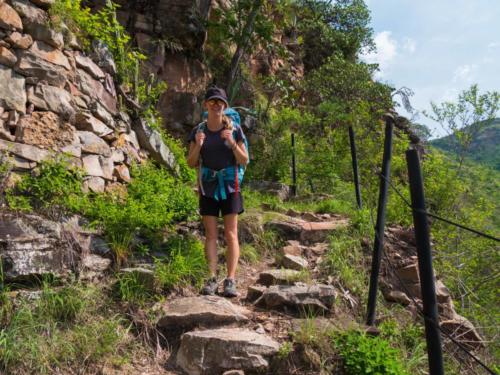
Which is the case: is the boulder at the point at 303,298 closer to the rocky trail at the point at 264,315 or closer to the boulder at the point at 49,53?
the rocky trail at the point at 264,315

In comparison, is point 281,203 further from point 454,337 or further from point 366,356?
point 366,356

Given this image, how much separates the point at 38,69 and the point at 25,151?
963mm

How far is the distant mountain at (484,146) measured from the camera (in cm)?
1187

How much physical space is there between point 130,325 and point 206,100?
190 cm

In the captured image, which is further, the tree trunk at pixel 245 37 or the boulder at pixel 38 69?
the tree trunk at pixel 245 37

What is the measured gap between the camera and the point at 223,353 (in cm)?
262

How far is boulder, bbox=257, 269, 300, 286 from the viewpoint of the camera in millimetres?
3705

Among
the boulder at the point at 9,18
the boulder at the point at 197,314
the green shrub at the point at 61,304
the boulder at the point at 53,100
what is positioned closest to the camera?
the green shrub at the point at 61,304

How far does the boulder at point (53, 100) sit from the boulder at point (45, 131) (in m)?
0.08

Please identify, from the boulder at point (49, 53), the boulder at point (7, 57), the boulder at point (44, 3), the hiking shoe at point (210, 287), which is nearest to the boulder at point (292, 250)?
the hiking shoe at point (210, 287)

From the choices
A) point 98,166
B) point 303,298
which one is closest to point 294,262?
point 303,298

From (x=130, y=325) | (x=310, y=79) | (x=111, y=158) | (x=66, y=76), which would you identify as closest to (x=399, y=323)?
(x=130, y=325)

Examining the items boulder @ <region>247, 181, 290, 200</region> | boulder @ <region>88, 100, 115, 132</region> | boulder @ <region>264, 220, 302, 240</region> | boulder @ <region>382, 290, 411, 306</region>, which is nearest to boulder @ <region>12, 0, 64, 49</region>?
boulder @ <region>88, 100, 115, 132</region>

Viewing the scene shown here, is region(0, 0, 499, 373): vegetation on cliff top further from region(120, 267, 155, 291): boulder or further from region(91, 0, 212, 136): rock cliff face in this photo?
region(91, 0, 212, 136): rock cliff face
